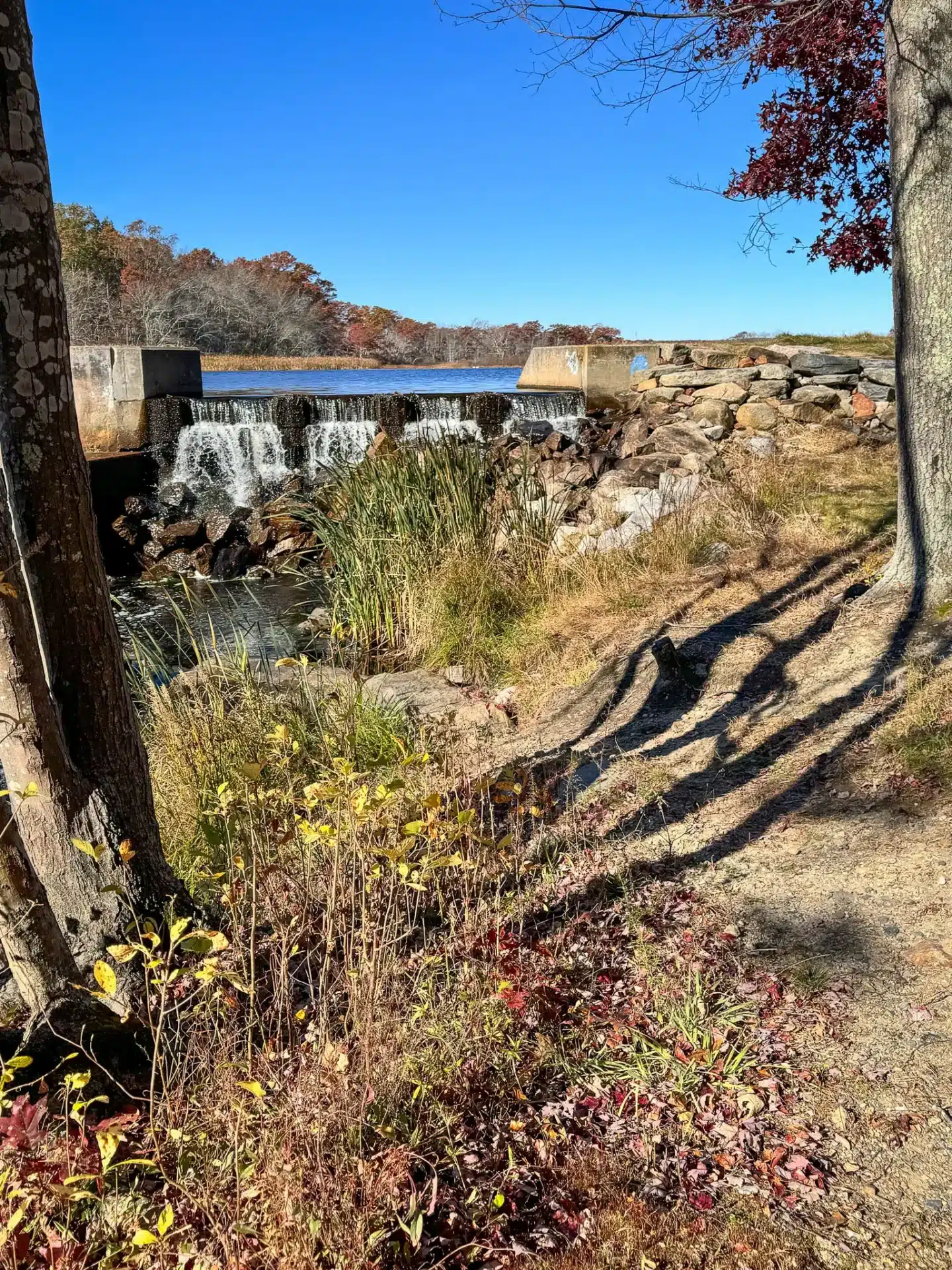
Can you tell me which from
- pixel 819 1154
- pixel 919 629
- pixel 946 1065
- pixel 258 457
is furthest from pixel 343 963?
pixel 258 457

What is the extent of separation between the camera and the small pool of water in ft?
23.8

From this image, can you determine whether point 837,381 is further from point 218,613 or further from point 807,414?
point 218,613

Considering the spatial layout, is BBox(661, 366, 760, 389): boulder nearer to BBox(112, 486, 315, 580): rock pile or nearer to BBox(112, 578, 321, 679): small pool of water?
BBox(112, 486, 315, 580): rock pile

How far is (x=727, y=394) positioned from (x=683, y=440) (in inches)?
43.2

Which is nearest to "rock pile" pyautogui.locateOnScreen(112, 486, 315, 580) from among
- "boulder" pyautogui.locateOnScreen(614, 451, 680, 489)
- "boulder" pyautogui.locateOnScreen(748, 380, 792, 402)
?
"boulder" pyautogui.locateOnScreen(614, 451, 680, 489)

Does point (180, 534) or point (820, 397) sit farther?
point (180, 534)

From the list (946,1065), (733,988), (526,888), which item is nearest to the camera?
(946,1065)

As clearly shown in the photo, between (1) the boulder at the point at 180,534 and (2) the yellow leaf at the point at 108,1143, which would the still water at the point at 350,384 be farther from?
(2) the yellow leaf at the point at 108,1143

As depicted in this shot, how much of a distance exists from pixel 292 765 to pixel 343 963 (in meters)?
1.50

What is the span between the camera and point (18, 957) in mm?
1995

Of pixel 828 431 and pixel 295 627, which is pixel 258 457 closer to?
pixel 295 627

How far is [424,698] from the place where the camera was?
16.5 ft

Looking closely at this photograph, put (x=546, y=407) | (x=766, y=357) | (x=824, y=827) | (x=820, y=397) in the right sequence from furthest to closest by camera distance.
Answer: (x=546, y=407)
(x=766, y=357)
(x=820, y=397)
(x=824, y=827)

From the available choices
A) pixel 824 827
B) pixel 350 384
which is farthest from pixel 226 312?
pixel 824 827
